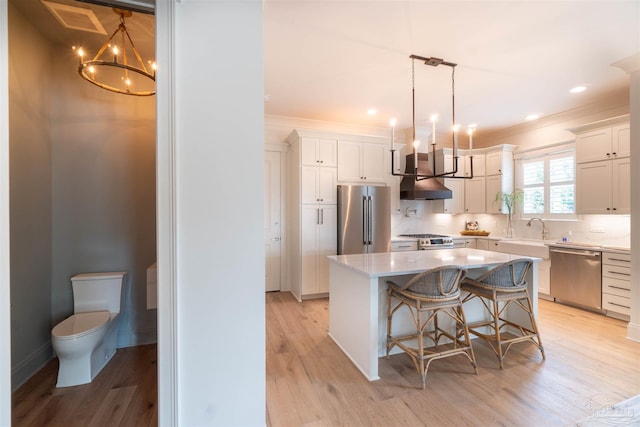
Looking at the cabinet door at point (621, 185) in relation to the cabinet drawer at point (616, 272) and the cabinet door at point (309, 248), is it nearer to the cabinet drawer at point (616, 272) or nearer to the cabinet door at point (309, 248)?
the cabinet drawer at point (616, 272)

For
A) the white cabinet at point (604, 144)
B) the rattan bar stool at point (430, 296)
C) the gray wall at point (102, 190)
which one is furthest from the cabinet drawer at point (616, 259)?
the gray wall at point (102, 190)

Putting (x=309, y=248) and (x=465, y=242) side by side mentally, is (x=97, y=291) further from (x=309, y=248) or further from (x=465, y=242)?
(x=465, y=242)

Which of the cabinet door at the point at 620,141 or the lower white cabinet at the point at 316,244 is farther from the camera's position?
the lower white cabinet at the point at 316,244

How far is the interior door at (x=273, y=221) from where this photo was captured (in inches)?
169

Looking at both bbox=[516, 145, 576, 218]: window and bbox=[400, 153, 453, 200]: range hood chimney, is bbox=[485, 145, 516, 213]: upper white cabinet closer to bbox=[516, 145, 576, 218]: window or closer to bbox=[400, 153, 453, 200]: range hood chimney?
bbox=[516, 145, 576, 218]: window

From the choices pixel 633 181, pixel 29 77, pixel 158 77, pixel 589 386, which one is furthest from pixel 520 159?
pixel 29 77

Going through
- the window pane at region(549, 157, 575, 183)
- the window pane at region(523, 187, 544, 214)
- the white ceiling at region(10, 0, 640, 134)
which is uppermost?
the white ceiling at region(10, 0, 640, 134)

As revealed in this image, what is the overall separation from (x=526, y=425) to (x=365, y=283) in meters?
1.26

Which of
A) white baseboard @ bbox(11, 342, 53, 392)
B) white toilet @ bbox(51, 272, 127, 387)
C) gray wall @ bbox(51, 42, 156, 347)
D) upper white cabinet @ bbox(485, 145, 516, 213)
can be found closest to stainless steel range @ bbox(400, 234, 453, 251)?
upper white cabinet @ bbox(485, 145, 516, 213)

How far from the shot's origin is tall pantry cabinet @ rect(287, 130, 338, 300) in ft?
12.9

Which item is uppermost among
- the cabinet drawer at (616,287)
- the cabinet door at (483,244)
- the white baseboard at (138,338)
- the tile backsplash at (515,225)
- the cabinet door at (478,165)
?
the cabinet door at (478,165)

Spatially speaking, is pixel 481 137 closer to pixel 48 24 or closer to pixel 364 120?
pixel 364 120

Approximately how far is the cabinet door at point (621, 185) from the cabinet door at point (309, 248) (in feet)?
12.4

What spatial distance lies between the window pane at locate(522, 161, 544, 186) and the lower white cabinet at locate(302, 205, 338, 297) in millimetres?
3503
